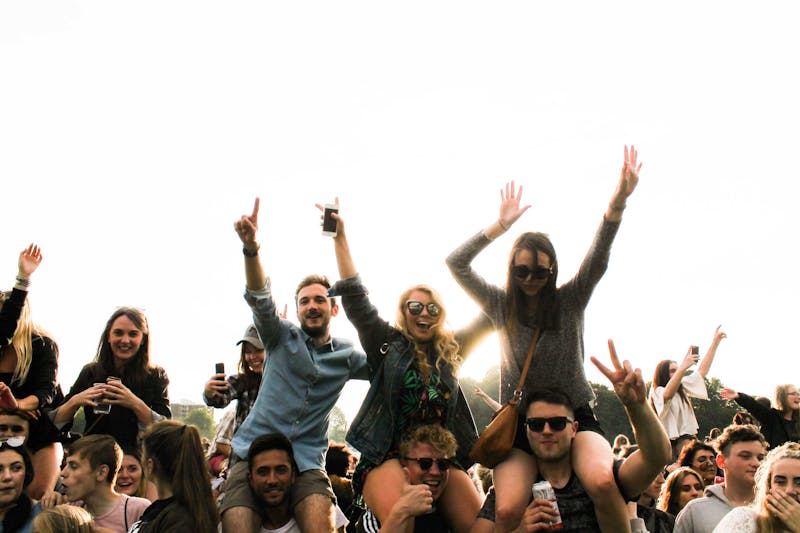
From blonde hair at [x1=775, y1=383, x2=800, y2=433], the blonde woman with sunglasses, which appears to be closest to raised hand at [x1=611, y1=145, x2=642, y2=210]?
the blonde woman with sunglasses

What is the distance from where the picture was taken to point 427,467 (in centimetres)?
512

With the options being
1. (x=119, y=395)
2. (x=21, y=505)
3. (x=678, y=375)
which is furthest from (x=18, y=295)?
(x=678, y=375)

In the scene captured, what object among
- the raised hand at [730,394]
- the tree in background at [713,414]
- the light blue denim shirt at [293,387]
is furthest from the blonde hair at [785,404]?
the tree in background at [713,414]

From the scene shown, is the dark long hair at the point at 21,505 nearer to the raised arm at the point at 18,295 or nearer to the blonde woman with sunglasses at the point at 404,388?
the raised arm at the point at 18,295

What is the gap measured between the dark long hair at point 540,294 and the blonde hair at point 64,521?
3.35 metres

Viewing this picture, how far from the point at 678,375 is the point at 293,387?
4897mm

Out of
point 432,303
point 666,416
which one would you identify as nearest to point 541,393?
point 432,303

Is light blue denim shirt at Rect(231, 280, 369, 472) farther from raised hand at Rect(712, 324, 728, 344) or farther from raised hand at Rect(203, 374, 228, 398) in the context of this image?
raised hand at Rect(712, 324, 728, 344)

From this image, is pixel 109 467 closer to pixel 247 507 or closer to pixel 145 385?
pixel 145 385

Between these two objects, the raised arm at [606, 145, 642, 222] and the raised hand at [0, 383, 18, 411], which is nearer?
the raised arm at [606, 145, 642, 222]

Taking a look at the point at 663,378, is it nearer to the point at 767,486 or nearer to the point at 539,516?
the point at 767,486

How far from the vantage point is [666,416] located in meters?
8.91

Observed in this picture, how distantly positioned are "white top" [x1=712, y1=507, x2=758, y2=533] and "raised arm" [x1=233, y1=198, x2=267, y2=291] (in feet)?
12.5

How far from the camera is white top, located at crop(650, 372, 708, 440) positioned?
8.88m
